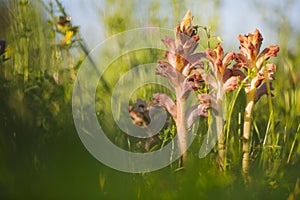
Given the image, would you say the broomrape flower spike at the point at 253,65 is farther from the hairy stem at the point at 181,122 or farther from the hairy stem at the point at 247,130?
the hairy stem at the point at 181,122

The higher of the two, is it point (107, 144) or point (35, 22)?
point (35, 22)

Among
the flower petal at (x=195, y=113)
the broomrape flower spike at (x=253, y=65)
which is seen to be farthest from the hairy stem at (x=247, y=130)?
the flower petal at (x=195, y=113)

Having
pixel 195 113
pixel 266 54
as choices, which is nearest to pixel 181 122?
pixel 195 113

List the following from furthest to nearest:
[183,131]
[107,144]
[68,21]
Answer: [68,21] < [183,131] < [107,144]

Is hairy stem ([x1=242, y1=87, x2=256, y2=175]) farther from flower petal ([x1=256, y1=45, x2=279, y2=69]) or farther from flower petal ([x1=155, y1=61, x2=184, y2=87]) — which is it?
flower petal ([x1=155, y1=61, x2=184, y2=87])

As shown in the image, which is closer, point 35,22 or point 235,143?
point 235,143

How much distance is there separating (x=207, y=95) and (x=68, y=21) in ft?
2.37

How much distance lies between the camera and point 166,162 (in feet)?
3.49

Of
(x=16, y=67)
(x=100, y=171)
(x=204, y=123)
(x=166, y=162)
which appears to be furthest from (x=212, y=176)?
(x=16, y=67)

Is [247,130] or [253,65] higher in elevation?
[253,65]

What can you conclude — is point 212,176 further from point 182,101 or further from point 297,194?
point 182,101

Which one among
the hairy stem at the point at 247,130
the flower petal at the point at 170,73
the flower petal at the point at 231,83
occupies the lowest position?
the hairy stem at the point at 247,130

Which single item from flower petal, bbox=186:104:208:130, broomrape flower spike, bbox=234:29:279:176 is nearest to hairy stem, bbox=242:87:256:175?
broomrape flower spike, bbox=234:29:279:176

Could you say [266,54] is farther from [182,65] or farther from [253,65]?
[182,65]
